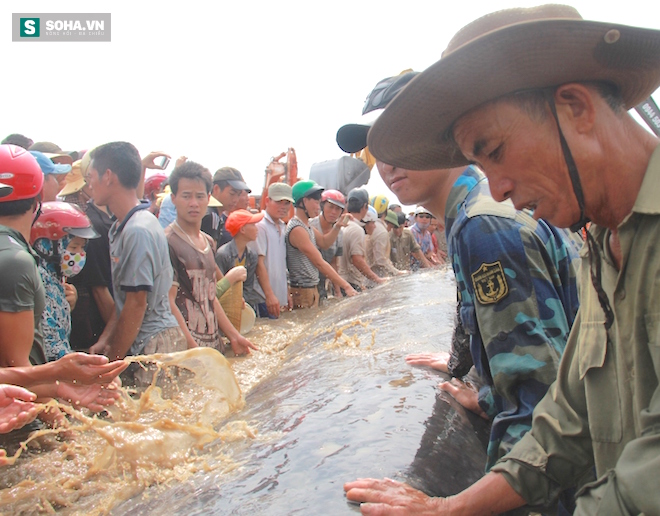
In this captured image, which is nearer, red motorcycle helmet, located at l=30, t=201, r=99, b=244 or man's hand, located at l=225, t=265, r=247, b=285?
red motorcycle helmet, located at l=30, t=201, r=99, b=244

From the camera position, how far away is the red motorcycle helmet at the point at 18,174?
271 centimetres

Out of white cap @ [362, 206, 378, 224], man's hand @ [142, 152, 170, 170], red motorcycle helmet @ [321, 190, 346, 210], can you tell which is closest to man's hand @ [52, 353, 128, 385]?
man's hand @ [142, 152, 170, 170]

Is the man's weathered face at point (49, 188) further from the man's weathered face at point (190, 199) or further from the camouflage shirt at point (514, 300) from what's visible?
the camouflage shirt at point (514, 300)

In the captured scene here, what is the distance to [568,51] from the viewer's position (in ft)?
3.70

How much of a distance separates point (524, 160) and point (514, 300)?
1.70 feet

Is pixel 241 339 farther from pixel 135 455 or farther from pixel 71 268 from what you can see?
pixel 135 455

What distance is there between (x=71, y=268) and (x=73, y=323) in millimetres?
663

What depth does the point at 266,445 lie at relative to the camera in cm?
206

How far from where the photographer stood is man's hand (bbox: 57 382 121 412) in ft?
8.79

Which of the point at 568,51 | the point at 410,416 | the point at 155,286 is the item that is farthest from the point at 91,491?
the point at 568,51

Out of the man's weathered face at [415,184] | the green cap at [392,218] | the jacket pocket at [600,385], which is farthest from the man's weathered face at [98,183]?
the green cap at [392,218]

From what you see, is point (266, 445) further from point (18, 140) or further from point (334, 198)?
point (334, 198)

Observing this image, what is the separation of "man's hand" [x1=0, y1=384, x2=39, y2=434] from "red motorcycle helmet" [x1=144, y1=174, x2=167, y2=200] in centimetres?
462

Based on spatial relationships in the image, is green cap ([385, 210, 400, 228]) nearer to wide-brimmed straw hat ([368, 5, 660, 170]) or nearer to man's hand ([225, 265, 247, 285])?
man's hand ([225, 265, 247, 285])
